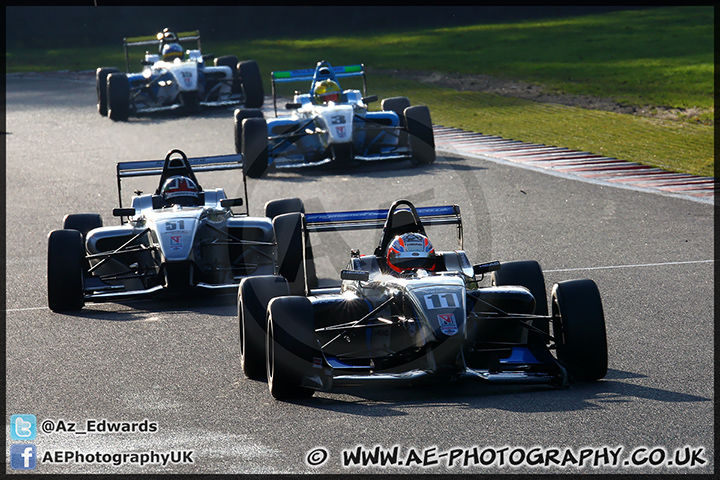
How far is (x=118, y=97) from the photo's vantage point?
75.9 feet

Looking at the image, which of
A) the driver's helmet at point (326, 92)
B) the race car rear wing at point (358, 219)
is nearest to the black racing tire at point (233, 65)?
the driver's helmet at point (326, 92)

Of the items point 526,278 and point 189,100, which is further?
point 189,100

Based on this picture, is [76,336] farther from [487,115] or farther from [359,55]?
[359,55]

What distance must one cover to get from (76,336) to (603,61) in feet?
79.6

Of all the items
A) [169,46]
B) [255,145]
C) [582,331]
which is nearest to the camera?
[582,331]

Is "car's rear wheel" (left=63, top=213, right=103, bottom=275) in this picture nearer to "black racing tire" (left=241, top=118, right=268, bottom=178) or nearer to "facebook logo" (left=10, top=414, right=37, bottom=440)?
"facebook logo" (left=10, top=414, right=37, bottom=440)

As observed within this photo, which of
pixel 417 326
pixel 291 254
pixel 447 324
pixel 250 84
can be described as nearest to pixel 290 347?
pixel 417 326

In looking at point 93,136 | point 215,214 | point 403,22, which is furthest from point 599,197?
point 403,22

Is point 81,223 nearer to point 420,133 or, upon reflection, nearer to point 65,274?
point 65,274

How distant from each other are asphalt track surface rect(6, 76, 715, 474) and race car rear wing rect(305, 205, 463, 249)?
46.0 inches

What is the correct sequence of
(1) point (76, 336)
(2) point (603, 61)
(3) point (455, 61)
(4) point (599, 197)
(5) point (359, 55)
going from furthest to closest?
(5) point (359, 55) < (3) point (455, 61) < (2) point (603, 61) < (4) point (599, 197) < (1) point (76, 336)

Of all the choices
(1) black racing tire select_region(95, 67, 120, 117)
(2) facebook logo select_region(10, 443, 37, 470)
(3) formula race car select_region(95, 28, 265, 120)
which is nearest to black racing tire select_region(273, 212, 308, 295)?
(2) facebook logo select_region(10, 443, 37, 470)

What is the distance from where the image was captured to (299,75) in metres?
17.8

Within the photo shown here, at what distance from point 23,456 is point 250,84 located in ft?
59.6
